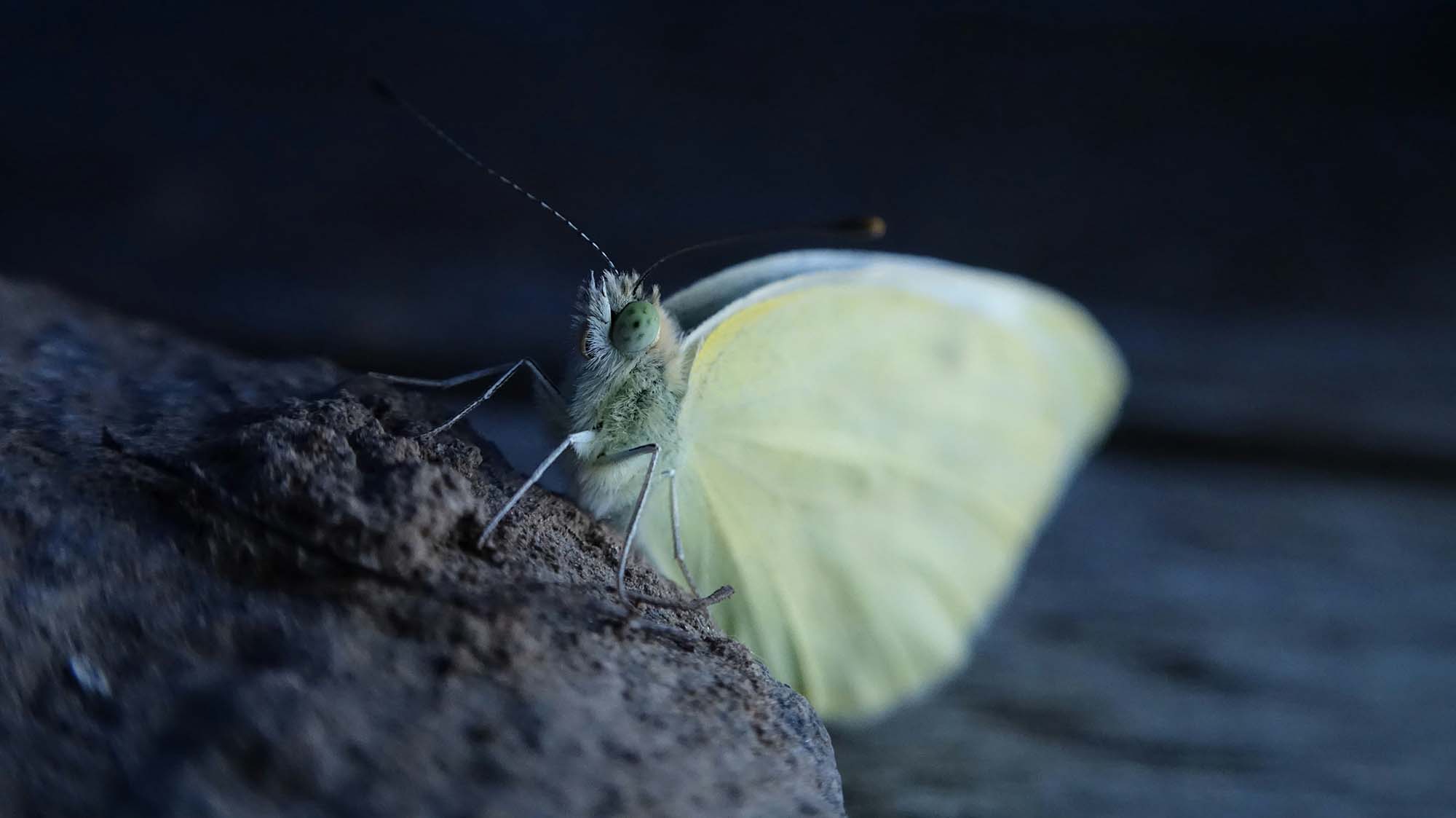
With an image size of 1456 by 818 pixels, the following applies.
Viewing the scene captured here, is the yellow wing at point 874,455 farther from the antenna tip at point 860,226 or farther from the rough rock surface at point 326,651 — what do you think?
the rough rock surface at point 326,651

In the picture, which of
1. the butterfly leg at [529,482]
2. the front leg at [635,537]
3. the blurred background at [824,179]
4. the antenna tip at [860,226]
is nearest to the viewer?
the butterfly leg at [529,482]

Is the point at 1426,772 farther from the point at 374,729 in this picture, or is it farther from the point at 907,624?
the point at 374,729

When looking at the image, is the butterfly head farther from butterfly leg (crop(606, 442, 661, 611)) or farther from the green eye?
butterfly leg (crop(606, 442, 661, 611))

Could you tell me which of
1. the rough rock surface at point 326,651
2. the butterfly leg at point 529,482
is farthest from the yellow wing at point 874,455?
the rough rock surface at point 326,651

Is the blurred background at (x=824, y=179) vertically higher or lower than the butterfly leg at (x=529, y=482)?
higher

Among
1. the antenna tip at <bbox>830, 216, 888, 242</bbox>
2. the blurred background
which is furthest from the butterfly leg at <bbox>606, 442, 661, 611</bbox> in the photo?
the blurred background

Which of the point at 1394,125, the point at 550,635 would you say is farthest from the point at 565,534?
the point at 1394,125

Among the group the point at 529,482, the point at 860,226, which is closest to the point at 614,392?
the point at 529,482
